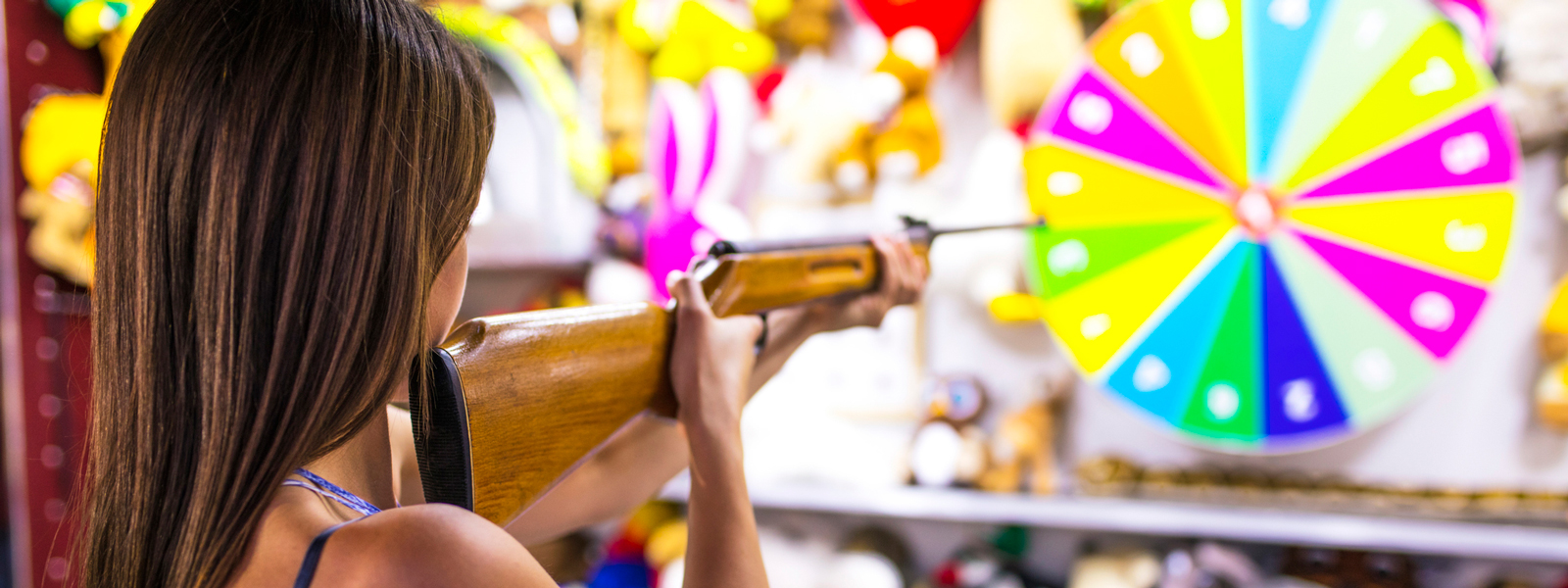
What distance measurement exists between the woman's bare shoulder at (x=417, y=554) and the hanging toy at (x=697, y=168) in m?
1.33

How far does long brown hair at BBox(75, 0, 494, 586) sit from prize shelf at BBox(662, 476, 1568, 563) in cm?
121

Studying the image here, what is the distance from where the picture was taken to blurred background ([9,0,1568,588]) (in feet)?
4.11

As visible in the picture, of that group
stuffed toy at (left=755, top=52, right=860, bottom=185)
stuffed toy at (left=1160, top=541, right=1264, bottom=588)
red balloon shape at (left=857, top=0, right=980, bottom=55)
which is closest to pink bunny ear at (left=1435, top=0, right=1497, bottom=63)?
red balloon shape at (left=857, top=0, right=980, bottom=55)

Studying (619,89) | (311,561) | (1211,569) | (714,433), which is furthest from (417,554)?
(619,89)

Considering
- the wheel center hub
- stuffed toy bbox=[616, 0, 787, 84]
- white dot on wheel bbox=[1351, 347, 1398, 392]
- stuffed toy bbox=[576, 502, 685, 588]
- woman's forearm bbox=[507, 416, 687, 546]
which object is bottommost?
stuffed toy bbox=[576, 502, 685, 588]

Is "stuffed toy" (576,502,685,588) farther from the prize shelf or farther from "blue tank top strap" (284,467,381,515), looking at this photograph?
"blue tank top strap" (284,467,381,515)

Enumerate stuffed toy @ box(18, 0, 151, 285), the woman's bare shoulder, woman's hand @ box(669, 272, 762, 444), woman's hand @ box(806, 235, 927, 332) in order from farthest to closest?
stuffed toy @ box(18, 0, 151, 285) → woman's hand @ box(806, 235, 927, 332) → woman's hand @ box(669, 272, 762, 444) → the woman's bare shoulder

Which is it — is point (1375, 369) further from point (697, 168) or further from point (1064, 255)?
point (697, 168)

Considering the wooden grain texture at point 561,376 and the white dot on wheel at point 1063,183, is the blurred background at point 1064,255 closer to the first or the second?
the white dot on wheel at point 1063,183

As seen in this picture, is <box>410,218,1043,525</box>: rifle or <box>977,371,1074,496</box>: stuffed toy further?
<box>977,371,1074,496</box>: stuffed toy

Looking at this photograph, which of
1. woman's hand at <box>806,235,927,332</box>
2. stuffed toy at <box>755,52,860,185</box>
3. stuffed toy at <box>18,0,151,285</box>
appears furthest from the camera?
stuffed toy at <box>18,0,151,285</box>

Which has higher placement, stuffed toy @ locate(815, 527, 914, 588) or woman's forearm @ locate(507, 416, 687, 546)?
woman's forearm @ locate(507, 416, 687, 546)

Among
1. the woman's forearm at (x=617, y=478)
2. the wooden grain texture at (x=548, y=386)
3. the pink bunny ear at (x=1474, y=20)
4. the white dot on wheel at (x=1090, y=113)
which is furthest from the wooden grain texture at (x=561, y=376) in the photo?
the pink bunny ear at (x=1474, y=20)

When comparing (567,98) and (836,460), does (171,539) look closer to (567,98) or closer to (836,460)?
(836,460)
